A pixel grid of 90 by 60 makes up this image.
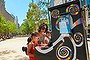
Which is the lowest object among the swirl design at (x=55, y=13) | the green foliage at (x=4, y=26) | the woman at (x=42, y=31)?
the green foliage at (x=4, y=26)

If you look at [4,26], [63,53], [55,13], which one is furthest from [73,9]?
[4,26]

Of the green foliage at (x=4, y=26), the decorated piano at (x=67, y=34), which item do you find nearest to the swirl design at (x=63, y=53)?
the decorated piano at (x=67, y=34)

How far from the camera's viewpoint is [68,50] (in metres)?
3.67

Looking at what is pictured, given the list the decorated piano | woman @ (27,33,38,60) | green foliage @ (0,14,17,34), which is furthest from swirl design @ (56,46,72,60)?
green foliage @ (0,14,17,34)

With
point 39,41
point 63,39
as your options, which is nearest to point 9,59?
point 39,41

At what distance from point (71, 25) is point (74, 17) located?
156 millimetres

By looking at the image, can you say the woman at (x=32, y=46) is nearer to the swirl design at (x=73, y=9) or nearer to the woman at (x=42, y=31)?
the woman at (x=42, y=31)

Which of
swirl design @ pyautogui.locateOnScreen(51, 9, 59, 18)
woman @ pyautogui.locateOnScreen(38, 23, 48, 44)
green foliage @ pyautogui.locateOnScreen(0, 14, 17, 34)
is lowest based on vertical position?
green foliage @ pyautogui.locateOnScreen(0, 14, 17, 34)

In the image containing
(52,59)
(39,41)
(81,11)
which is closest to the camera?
(81,11)

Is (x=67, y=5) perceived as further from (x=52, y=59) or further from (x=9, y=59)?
(x=9, y=59)

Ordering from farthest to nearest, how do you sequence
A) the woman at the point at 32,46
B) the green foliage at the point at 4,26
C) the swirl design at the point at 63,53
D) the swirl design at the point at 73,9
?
the green foliage at the point at 4,26 → the woman at the point at 32,46 → the swirl design at the point at 63,53 → the swirl design at the point at 73,9

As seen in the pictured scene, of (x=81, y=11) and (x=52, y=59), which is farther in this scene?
(x=52, y=59)

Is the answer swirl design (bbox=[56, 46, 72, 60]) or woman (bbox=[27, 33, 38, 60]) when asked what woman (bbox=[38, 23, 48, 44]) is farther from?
swirl design (bbox=[56, 46, 72, 60])

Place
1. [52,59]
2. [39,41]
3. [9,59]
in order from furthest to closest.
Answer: [9,59] < [39,41] < [52,59]
